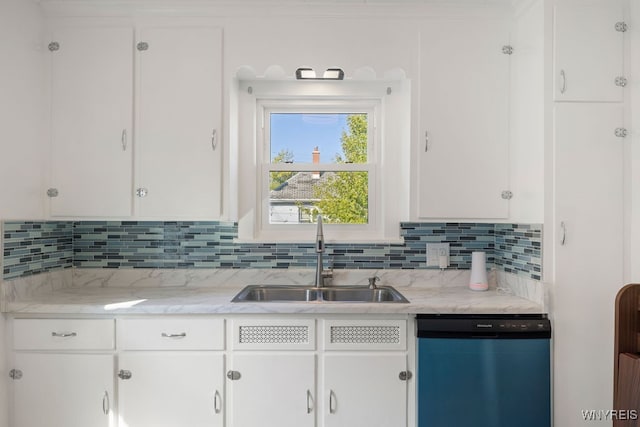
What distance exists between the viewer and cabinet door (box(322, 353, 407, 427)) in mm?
2061

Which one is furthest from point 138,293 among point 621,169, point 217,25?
point 621,169

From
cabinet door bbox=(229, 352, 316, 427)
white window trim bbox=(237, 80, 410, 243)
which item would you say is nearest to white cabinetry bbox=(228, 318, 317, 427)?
cabinet door bbox=(229, 352, 316, 427)

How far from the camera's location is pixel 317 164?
271 cm

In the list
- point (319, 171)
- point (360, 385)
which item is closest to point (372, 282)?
point (360, 385)

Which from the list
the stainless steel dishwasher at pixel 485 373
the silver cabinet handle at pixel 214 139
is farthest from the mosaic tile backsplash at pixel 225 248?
the stainless steel dishwasher at pixel 485 373

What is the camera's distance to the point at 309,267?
2.64 metres

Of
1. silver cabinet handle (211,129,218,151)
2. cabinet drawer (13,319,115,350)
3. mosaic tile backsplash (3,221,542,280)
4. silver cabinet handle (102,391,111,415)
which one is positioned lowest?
silver cabinet handle (102,391,111,415)

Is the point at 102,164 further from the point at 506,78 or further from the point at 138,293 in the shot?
the point at 506,78

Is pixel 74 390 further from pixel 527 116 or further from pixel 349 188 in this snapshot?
pixel 527 116

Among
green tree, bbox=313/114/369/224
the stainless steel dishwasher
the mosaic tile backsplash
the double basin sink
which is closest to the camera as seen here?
the stainless steel dishwasher

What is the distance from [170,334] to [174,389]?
10.3 inches

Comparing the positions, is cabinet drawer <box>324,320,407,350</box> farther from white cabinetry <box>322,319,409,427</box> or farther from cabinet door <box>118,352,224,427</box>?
cabinet door <box>118,352,224,427</box>

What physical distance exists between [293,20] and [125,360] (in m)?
1.92

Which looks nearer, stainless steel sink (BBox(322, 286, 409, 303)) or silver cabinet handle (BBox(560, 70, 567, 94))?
silver cabinet handle (BBox(560, 70, 567, 94))
